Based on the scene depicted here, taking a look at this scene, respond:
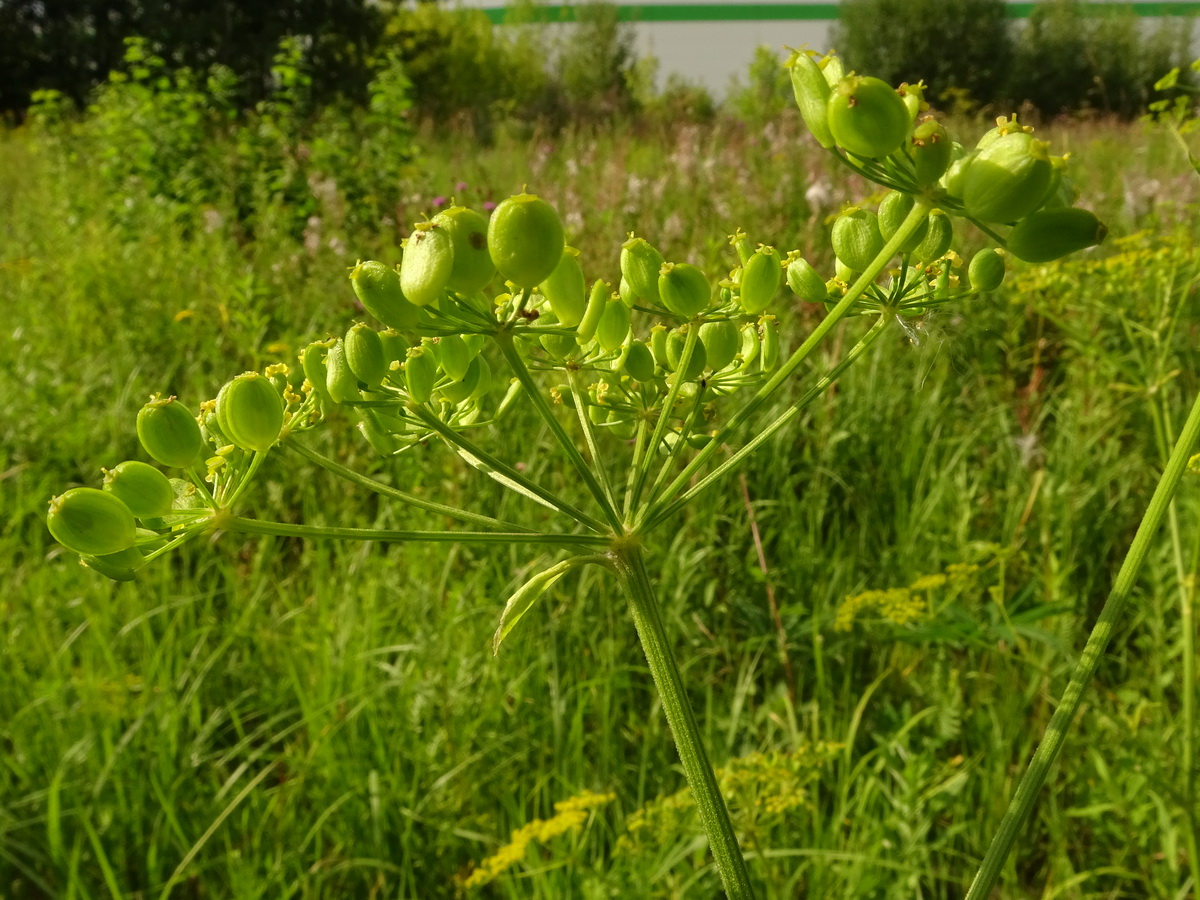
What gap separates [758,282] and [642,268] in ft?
0.36

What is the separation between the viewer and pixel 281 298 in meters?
4.95

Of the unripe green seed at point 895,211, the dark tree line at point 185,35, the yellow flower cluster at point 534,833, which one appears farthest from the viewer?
the dark tree line at point 185,35

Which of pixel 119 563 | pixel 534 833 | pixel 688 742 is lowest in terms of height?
pixel 534 833

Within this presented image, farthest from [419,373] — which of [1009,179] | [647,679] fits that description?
[647,679]

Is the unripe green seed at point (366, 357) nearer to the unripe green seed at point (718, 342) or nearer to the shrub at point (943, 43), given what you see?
the unripe green seed at point (718, 342)

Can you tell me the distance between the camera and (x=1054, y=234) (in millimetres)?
647

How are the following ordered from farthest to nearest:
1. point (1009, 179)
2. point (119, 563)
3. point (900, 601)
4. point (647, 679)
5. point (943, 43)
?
point (943, 43), point (647, 679), point (900, 601), point (119, 563), point (1009, 179)

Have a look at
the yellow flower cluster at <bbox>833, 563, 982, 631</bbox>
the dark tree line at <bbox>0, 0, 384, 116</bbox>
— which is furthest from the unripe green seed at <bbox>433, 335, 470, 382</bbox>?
the dark tree line at <bbox>0, 0, 384, 116</bbox>

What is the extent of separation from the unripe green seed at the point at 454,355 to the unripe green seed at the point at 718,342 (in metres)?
0.22

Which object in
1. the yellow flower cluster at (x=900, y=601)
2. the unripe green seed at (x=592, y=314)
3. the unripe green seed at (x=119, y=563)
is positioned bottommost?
the yellow flower cluster at (x=900, y=601)

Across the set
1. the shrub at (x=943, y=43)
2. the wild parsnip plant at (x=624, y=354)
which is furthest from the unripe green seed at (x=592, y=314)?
the shrub at (x=943, y=43)

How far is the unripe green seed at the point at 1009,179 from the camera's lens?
61cm

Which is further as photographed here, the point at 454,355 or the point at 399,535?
the point at 454,355

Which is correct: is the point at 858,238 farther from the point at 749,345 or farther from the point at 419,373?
the point at 419,373
